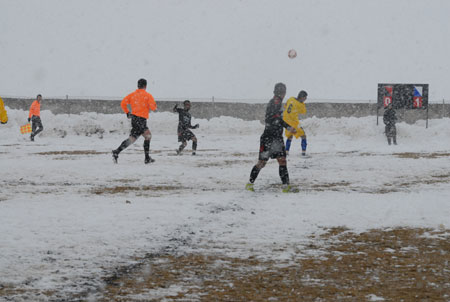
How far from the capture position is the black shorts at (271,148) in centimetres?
781

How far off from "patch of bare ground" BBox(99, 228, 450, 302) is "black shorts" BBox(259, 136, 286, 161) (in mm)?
3124

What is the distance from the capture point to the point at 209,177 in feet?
31.4

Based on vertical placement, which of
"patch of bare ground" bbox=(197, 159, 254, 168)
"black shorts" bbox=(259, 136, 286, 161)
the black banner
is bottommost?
"patch of bare ground" bbox=(197, 159, 254, 168)

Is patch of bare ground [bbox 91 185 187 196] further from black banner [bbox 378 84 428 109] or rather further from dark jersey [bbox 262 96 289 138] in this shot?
black banner [bbox 378 84 428 109]

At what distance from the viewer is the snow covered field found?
4062mm

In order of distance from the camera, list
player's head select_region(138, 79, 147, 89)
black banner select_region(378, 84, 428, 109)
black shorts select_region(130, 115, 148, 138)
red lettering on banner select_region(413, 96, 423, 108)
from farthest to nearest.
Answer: red lettering on banner select_region(413, 96, 423, 108) → black banner select_region(378, 84, 428, 109) → black shorts select_region(130, 115, 148, 138) → player's head select_region(138, 79, 147, 89)

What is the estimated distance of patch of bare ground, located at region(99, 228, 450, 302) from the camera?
11.0ft

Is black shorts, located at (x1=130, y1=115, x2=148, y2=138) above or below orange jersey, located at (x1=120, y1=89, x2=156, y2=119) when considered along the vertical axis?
below

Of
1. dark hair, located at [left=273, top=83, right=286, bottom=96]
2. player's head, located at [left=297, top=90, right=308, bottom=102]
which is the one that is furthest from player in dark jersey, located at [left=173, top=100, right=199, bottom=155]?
dark hair, located at [left=273, top=83, right=286, bottom=96]

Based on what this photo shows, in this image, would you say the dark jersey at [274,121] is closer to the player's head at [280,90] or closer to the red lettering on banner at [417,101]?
the player's head at [280,90]

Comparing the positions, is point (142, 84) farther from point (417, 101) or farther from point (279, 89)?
point (417, 101)

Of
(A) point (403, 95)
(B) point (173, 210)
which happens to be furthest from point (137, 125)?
(A) point (403, 95)

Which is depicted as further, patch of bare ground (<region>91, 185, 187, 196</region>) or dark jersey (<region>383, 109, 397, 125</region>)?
dark jersey (<region>383, 109, 397, 125</region>)

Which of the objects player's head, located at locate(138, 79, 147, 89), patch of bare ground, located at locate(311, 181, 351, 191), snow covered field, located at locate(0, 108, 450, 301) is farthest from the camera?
player's head, located at locate(138, 79, 147, 89)
